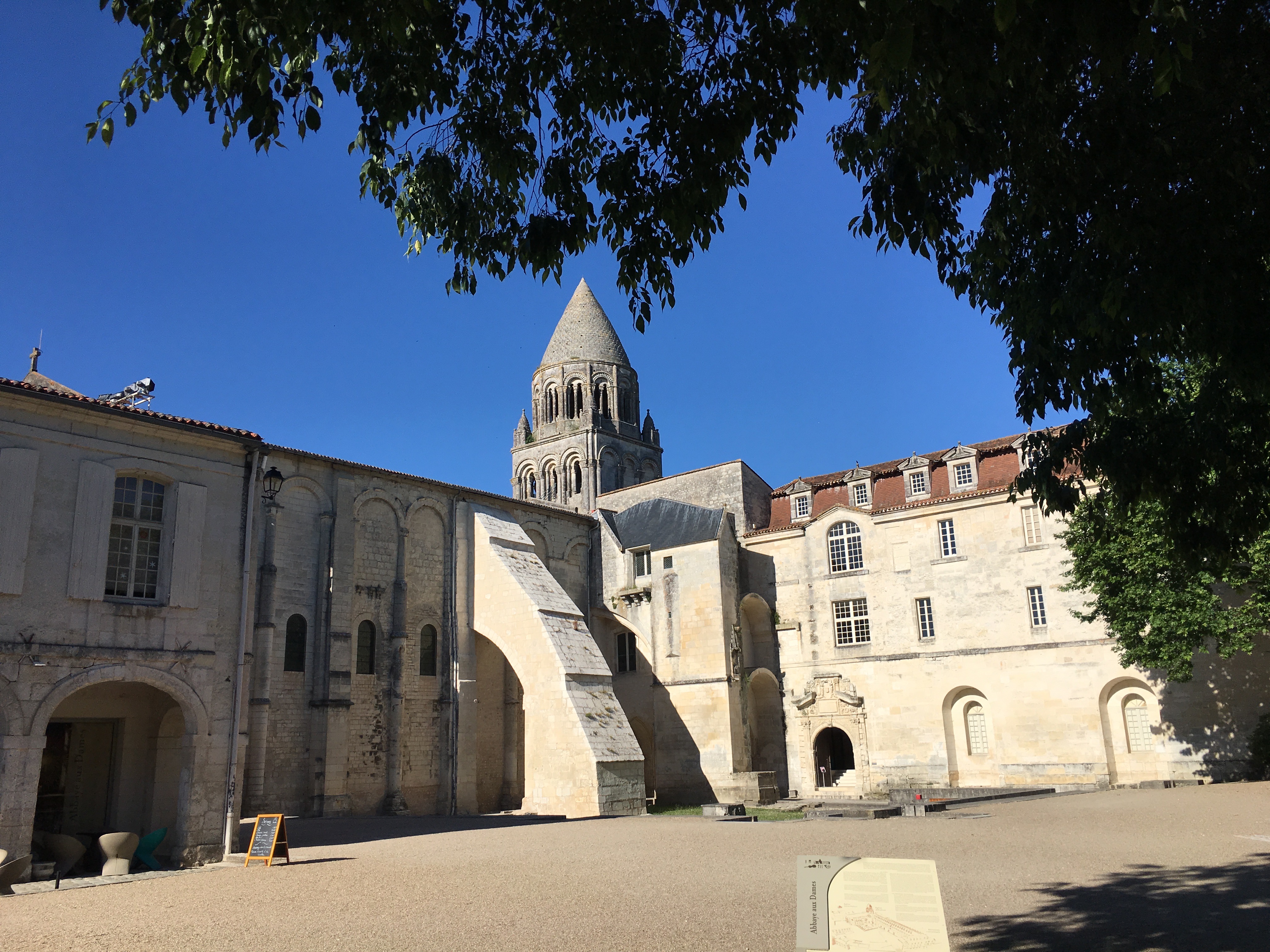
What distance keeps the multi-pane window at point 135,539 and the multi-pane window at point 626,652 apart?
67.2 feet

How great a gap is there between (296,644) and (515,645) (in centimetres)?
595

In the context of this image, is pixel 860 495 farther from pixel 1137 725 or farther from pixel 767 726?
pixel 1137 725

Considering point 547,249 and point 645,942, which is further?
point 645,942

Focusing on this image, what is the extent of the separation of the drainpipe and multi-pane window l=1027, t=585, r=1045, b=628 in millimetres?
22952

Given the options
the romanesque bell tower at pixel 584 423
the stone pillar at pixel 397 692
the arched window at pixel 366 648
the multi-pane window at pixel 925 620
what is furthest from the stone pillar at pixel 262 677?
the romanesque bell tower at pixel 584 423

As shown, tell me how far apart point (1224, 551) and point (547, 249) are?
6845 mm

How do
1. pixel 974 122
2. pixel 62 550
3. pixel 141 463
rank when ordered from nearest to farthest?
1. pixel 974 122
2. pixel 62 550
3. pixel 141 463

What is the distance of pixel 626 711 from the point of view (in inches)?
1291

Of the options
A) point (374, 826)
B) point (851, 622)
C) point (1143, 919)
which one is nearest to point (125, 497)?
point (374, 826)

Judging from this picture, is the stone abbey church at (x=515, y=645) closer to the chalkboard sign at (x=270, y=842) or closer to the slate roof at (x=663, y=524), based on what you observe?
the slate roof at (x=663, y=524)

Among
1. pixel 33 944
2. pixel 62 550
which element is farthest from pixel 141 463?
pixel 33 944

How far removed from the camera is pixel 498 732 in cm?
2950

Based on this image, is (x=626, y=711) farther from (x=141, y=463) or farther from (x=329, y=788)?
(x=141, y=463)

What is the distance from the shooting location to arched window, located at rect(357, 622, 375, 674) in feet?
83.6
